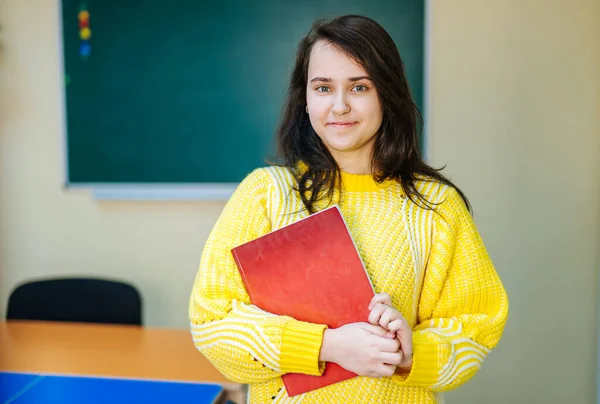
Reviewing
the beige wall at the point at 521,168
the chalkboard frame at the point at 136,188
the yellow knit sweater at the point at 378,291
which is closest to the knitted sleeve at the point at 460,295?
the yellow knit sweater at the point at 378,291

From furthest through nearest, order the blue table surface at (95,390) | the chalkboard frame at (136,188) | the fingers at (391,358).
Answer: the chalkboard frame at (136,188)
the blue table surface at (95,390)
the fingers at (391,358)

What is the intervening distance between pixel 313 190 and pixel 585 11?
5.43 feet

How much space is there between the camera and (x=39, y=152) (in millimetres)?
2600

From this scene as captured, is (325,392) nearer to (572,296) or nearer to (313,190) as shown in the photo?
(313,190)

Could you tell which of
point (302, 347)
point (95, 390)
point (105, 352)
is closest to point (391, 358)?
point (302, 347)

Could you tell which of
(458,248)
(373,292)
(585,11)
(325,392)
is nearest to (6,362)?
(325,392)

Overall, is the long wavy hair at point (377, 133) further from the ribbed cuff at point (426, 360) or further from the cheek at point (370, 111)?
the ribbed cuff at point (426, 360)

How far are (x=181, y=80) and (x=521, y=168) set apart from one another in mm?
1435

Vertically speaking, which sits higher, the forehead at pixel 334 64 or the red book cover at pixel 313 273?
the forehead at pixel 334 64

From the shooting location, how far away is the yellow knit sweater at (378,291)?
0.95 m

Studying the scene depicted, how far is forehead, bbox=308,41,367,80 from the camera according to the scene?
101 centimetres

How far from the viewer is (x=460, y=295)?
1042 mm

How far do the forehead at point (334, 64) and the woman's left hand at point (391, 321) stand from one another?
390mm

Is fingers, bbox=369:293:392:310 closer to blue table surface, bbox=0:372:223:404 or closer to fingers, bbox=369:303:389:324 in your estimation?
fingers, bbox=369:303:389:324
